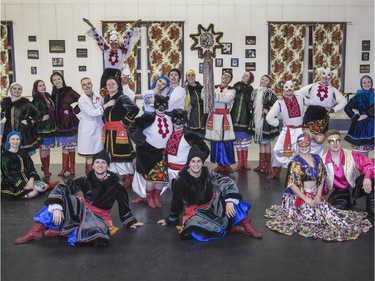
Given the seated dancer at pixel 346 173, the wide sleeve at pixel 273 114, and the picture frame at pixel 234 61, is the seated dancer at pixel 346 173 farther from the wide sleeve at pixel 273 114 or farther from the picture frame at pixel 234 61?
the picture frame at pixel 234 61

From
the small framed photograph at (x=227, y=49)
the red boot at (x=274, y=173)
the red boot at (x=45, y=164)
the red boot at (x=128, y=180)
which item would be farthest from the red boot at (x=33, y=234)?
the small framed photograph at (x=227, y=49)

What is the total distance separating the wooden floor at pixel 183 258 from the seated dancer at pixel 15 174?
99 centimetres

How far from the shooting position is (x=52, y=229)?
405 centimetres

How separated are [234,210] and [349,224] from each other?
1.05 meters

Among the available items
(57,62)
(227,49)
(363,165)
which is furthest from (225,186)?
(57,62)

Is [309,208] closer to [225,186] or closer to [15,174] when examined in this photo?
[225,186]

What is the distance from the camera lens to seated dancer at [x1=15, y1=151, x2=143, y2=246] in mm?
3865

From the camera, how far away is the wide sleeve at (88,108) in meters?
5.70

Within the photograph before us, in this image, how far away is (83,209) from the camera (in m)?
3.99

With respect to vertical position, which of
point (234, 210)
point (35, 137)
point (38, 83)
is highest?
point (38, 83)

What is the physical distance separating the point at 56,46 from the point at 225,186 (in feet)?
21.1

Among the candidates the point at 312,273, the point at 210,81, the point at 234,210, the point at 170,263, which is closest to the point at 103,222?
the point at 170,263

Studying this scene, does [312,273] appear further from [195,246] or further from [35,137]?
[35,137]

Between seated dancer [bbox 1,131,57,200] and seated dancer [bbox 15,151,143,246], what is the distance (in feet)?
4.59
